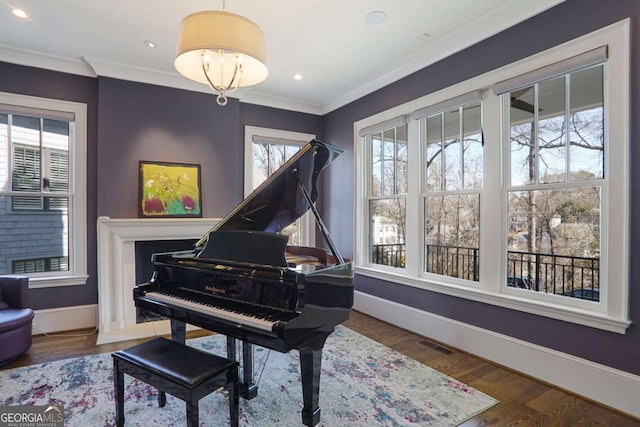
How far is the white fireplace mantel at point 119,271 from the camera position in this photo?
12.1 ft

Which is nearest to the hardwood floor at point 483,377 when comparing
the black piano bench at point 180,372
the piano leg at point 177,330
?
the piano leg at point 177,330

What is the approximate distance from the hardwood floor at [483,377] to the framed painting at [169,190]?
1.43 meters

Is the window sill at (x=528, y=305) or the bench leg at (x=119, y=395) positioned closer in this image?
the bench leg at (x=119, y=395)

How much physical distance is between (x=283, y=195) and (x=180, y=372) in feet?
4.30

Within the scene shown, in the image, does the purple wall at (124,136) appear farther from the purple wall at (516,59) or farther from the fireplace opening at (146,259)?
the purple wall at (516,59)

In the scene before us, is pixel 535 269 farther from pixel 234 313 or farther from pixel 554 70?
pixel 234 313

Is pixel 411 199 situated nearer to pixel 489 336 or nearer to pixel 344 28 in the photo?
pixel 489 336

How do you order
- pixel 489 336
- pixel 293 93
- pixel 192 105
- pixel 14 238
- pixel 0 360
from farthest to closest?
pixel 293 93
pixel 192 105
pixel 14 238
pixel 489 336
pixel 0 360

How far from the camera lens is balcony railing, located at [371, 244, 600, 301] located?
259 cm

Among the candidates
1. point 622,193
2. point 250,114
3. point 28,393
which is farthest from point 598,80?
point 28,393

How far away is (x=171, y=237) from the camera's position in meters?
4.00

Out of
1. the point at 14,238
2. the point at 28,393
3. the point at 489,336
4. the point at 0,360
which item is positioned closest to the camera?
the point at 28,393

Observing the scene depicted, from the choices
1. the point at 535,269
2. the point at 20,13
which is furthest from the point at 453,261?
the point at 20,13

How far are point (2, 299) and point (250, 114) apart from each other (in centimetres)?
339
